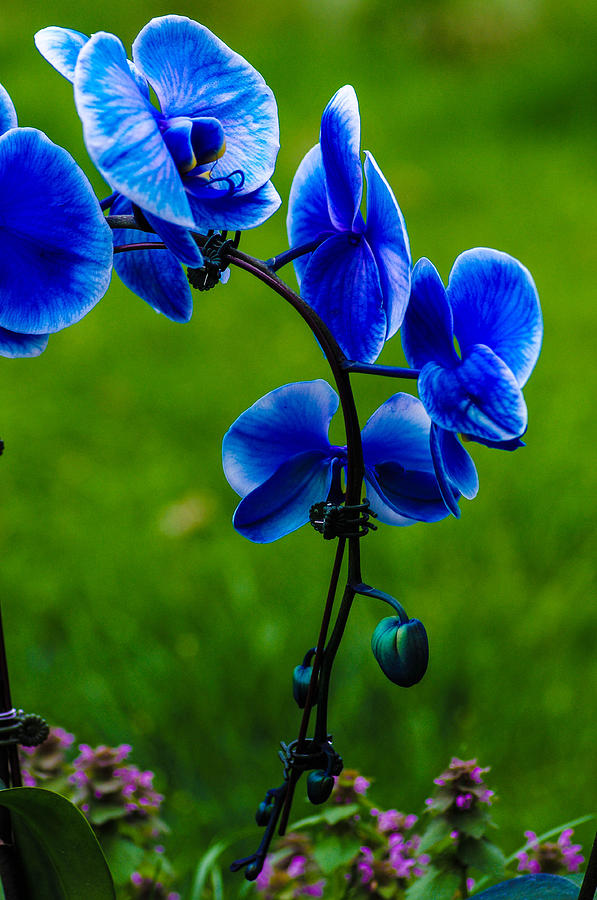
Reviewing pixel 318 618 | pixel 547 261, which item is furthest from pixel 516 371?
pixel 547 261

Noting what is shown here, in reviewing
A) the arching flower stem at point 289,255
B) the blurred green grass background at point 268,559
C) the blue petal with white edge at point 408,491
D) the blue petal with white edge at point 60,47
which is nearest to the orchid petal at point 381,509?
Result: the blue petal with white edge at point 408,491

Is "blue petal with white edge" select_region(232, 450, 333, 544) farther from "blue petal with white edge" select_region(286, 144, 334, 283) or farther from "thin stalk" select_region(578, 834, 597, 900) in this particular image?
"thin stalk" select_region(578, 834, 597, 900)

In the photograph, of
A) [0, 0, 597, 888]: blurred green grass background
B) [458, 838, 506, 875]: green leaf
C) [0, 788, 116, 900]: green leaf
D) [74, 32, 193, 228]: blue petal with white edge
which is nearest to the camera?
[74, 32, 193, 228]: blue petal with white edge

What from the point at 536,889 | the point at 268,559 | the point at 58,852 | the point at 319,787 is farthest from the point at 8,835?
the point at 268,559

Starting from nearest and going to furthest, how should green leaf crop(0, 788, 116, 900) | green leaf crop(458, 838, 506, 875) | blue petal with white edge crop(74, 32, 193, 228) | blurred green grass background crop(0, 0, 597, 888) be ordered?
blue petal with white edge crop(74, 32, 193, 228) → green leaf crop(0, 788, 116, 900) → green leaf crop(458, 838, 506, 875) → blurred green grass background crop(0, 0, 597, 888)

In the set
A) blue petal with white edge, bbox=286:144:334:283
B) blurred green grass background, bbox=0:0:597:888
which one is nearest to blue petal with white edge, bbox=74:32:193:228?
blue petal with white edge, bbox=286:144:334:283

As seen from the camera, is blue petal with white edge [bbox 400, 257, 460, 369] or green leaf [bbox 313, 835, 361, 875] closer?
blue petal with white edge [bbox 400, 257, 460, 369]
